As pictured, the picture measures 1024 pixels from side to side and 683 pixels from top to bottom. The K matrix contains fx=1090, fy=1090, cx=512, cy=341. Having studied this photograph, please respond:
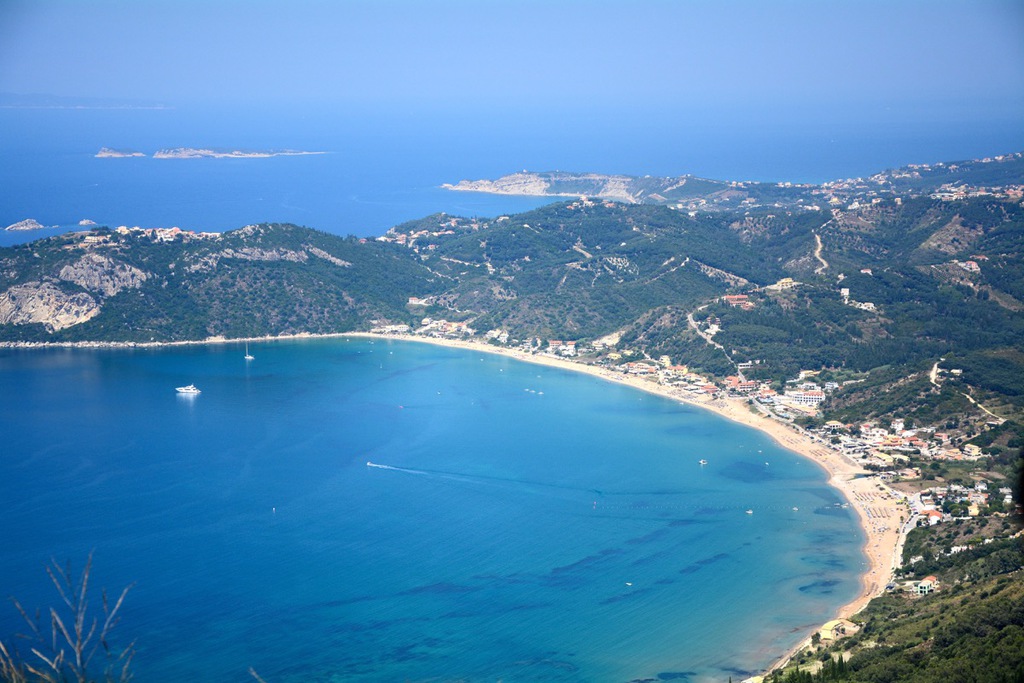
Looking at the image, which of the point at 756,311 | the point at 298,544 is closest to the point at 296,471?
the point at 298,544

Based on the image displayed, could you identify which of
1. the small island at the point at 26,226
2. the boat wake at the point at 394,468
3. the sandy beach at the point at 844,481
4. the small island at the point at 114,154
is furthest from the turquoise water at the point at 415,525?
the small island at the point at 114,154

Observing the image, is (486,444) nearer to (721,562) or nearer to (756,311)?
(721,562)

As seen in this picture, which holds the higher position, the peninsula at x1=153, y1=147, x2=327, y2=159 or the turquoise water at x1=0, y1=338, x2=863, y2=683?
the peninsula at x1=153, y1=147, x2=327, y2=159

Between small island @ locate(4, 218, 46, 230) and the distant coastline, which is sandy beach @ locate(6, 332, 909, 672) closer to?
small island @ locate(4, 218, 46, 230)

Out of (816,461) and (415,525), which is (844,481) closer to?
(816,461)

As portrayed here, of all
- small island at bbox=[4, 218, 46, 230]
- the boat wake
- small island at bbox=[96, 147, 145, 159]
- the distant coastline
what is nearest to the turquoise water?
the boat wake
